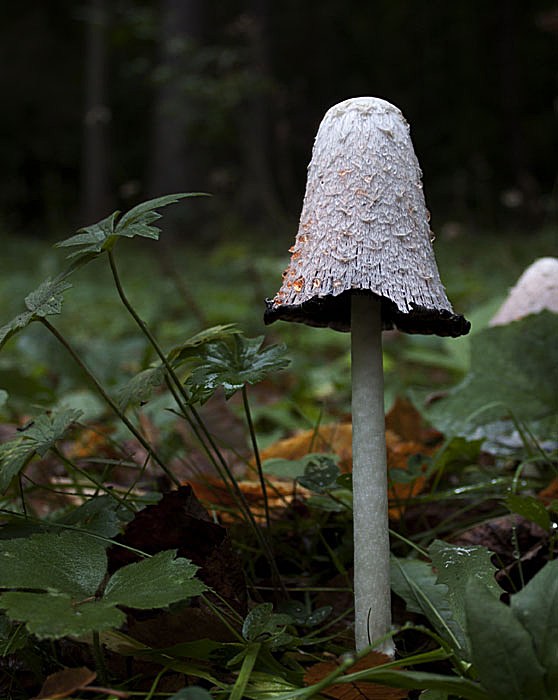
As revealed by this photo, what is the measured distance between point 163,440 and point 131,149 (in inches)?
716

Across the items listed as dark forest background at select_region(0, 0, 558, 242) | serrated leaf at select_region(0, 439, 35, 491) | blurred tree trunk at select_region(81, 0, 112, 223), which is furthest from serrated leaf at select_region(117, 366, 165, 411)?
dark forest background at select_region(0, 0, 558, 242)

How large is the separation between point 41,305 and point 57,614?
433mm

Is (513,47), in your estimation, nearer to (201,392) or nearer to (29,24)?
(29,24)

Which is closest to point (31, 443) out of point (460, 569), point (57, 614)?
point (57, 614)

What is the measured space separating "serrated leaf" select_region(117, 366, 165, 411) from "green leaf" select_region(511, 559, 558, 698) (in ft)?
1.88

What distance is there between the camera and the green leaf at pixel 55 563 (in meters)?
0.88

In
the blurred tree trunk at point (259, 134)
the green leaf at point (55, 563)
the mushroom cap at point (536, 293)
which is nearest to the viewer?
the green leaf at point (55, 563)

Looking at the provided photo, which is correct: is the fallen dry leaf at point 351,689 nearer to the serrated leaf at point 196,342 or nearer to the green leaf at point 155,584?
the green leaf at point 155,584

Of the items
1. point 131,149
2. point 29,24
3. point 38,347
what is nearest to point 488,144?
point 131,149

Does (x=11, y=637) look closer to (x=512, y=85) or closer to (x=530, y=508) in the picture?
(x=530, y=508)

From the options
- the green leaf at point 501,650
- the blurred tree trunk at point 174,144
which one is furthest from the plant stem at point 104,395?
the blurred tree trunk at point 174,144

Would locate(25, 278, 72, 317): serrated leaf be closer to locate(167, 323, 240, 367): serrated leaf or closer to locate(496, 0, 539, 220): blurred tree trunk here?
locate(167, 323, 240, 367): serrated leaf

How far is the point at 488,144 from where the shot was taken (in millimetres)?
17266

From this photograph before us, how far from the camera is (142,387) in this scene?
114cm
